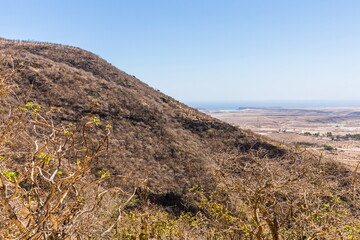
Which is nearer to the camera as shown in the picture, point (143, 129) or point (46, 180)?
point (46, 180)

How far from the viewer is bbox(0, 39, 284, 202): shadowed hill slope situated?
2063 centimetres

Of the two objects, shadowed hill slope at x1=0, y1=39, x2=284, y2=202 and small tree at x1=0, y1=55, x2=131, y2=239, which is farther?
shadowed hill slope at x1=0, y1=39, x2=284, y2=202

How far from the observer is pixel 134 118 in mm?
28641

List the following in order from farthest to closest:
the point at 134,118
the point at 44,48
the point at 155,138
Answer: the point at 44,48, the point at 134,118, the point at 155,138

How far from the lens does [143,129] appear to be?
27125 mm

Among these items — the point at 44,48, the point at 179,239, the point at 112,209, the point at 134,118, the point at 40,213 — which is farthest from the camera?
the point at 44,48

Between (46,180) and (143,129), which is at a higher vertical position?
(46,180)

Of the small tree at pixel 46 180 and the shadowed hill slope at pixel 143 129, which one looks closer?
the small tree at pixel 46 180

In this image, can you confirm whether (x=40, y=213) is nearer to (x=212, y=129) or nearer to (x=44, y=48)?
(x=212, y=129)

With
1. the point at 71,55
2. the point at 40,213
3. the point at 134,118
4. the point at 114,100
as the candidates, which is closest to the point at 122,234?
the point at 40,213

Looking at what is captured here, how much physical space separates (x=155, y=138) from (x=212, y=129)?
35.0ft

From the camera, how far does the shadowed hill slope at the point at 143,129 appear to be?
812 inches

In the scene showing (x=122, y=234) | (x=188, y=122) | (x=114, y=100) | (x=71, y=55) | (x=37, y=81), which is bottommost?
(x=122, y=234)

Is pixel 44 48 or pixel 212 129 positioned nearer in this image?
pixel 212 129
